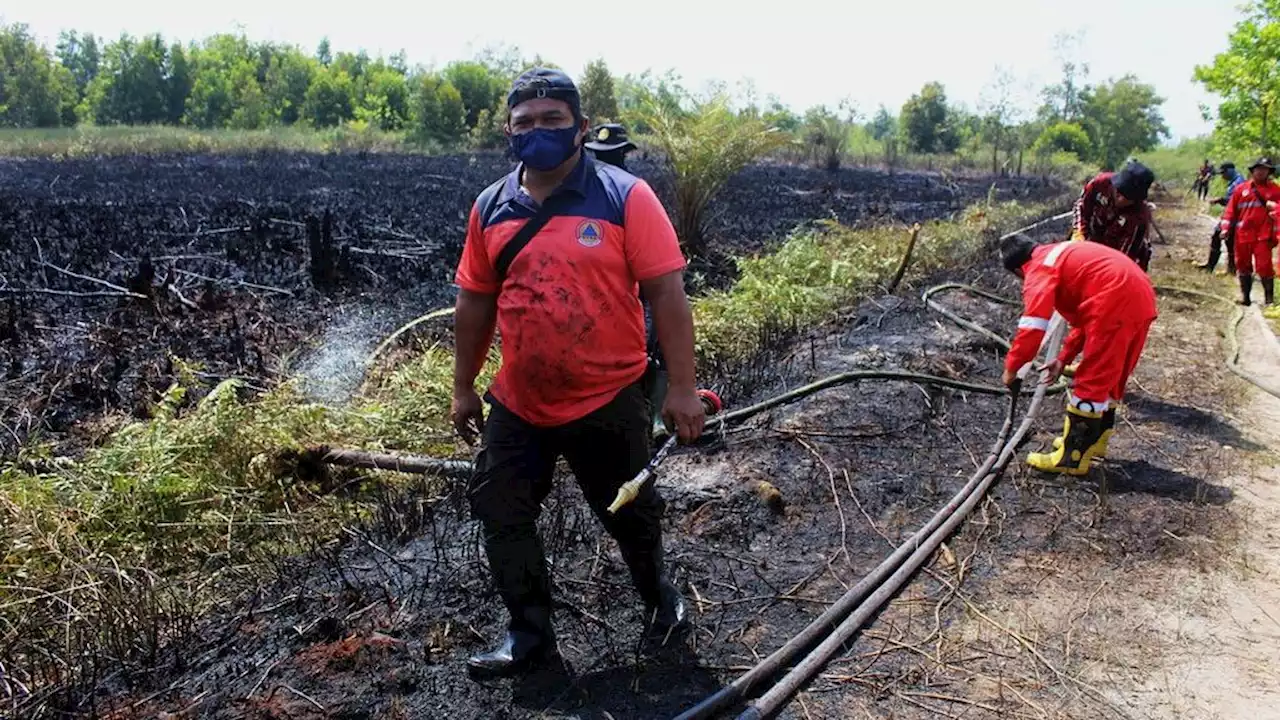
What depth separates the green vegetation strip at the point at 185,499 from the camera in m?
3.46

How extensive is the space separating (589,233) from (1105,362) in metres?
3.39

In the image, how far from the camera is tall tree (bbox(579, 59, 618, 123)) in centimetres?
2631

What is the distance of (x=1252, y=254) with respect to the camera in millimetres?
9930

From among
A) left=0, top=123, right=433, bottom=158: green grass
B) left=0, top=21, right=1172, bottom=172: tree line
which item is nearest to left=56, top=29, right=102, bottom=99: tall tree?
left=0, top=21, right=1172, bottom=172: tree line

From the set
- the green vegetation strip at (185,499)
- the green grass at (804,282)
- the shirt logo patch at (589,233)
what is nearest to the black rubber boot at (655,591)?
the shirt logo patch at (589,233)

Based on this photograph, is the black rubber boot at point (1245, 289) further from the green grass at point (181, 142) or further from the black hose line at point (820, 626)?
the green grass at point (181, 142)

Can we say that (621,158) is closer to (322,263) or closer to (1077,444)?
(1077,444)

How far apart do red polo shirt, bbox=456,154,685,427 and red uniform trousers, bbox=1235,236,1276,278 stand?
31.9 feet

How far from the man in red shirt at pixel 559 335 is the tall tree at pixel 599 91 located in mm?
23646

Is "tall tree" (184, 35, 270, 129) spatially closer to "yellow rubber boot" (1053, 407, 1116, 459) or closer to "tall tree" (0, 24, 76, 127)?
"tall tree" (0, 24, 76, 127)

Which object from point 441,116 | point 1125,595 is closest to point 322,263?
point 1125,595

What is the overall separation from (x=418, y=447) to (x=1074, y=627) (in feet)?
12.1

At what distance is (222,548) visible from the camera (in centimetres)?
442

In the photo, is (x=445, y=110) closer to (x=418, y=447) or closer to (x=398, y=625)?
(x=418, y=447)
